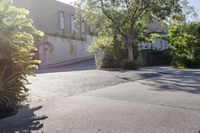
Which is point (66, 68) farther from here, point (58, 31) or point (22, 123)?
point (22, 123)

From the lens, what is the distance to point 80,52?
35375 millimetres

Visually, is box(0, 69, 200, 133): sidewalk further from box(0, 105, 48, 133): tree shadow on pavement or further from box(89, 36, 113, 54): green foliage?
box(89, 36, 113, 54): green foliage

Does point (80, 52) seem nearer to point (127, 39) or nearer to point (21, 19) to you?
point (127, 39)

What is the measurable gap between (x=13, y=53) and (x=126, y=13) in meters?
16.7

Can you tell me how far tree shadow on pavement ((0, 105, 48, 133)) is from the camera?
614cm

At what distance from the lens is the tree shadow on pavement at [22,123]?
6.14m

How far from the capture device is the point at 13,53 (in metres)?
7.76

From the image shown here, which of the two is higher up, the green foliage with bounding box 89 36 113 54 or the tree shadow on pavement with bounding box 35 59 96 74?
the green foliage with bounding box 89 36 113 54

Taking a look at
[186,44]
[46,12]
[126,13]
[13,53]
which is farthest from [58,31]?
[13,53]

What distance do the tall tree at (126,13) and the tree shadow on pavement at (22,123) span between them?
635 inches

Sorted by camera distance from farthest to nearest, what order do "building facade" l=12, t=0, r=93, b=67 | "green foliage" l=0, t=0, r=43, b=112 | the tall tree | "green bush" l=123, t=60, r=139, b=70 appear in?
"building facade" l=12, t=0, r=93, b=67 < "green bush" l=123, t=60, r=139, b=70 < the tall tree < "green foliage" l=0, t=0, r=43, b=112

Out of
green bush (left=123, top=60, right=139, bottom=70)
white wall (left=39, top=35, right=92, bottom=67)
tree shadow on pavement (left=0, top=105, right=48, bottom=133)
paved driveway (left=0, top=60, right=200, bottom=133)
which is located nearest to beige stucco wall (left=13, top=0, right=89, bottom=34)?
white wall (left=39, top=35, right=92, bottom=67)

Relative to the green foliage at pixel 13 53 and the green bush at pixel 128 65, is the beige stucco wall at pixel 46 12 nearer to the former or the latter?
the green bush at pixel 128 65

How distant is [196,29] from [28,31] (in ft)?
69.6
